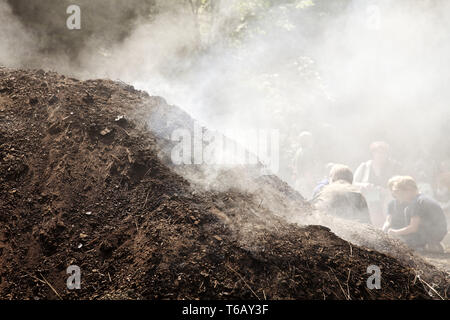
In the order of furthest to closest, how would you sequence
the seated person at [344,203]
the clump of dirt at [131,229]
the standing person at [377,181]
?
the standing person at [377,181] < the seated person at [344,203] < the clump of dirt at [131,229]

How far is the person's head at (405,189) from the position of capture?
4.48 meters

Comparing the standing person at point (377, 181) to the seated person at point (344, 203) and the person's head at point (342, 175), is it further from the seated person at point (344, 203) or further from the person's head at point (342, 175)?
the seated person at point (344, 203)

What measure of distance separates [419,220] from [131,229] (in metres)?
4.30

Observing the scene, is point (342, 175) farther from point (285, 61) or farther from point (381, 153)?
point (285, 61)

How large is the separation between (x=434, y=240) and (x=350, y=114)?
761cm

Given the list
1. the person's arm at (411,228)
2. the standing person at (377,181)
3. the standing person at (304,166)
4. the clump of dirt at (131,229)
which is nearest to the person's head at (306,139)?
the standing person at (304,166)

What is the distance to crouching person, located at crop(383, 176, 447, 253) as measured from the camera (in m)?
4.32

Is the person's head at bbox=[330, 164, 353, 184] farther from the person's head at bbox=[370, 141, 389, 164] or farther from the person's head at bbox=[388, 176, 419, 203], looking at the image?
the person's head at bbox=[370, 141, 389, 164]

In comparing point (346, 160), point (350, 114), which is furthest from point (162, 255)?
point (350, 114)

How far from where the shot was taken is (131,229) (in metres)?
2.20

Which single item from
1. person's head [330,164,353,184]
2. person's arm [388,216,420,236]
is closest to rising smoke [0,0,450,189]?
person's head [330,164,353,184]

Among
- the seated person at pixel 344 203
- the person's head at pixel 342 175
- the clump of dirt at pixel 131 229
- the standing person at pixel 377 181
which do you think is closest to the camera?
the clump of dirt at pixel 131 229
